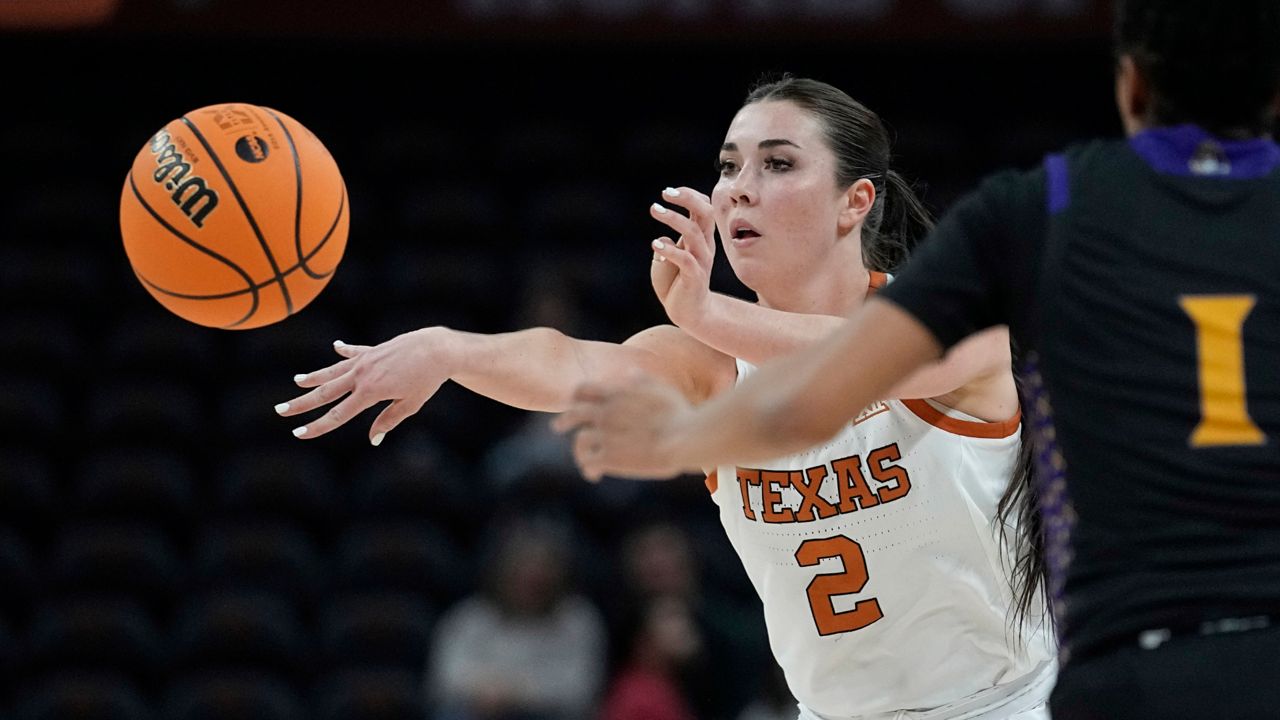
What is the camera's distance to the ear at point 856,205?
469 cm

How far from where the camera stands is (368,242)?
11.1m

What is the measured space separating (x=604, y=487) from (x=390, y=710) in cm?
175

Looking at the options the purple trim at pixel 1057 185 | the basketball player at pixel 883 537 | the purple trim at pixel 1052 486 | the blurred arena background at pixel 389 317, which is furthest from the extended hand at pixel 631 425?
the blurred arena background at pixel 389 317

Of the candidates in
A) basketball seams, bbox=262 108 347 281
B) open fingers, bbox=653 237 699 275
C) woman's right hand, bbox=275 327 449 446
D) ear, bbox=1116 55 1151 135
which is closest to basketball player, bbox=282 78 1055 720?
woman's right hand, bbox=275 327 449 446

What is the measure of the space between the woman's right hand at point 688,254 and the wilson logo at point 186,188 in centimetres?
134

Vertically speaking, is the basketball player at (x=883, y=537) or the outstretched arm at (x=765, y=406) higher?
the outstretched arm at (x=765, y=406)

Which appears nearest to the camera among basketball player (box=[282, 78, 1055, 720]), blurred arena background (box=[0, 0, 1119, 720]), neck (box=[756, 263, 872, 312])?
basketball player (box=[282, 78, 1055, 720])

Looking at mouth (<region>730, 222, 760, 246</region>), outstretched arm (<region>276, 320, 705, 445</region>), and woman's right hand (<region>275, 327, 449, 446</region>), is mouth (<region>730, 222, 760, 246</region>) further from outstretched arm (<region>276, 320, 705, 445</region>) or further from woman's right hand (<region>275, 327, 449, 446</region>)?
woman's right hand (<region>275, 327, 449, 446</region>)

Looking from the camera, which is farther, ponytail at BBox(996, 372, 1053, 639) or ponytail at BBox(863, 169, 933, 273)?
ponytail at BBox(863, 169, 933, 273)

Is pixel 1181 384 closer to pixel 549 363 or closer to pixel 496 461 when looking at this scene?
pixel 549 363

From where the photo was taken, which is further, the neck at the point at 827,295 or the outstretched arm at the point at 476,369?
the neck at the point at 827,295

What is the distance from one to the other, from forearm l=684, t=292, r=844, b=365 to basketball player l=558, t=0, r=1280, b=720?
3.88 ft

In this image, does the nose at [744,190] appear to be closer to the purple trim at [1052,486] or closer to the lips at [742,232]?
the lips at [742,232]

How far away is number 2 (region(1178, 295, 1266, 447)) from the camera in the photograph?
2344mm
